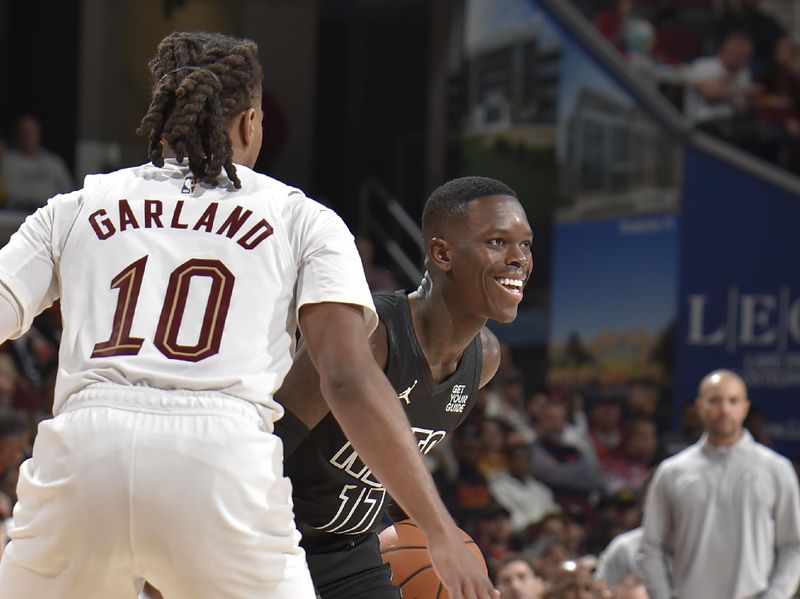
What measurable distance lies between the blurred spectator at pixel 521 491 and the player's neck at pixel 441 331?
581 centimetres

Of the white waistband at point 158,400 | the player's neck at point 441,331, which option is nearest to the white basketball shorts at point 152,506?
the white waistband at point 158,400

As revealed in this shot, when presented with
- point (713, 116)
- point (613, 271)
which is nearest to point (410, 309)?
point (613, 271)

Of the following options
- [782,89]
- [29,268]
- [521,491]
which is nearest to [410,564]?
[29,268]

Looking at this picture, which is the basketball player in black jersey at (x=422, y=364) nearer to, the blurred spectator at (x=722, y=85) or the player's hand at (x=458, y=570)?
the player's hand at (x=458, y=570)

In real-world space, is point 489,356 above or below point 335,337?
below

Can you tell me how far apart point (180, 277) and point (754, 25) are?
10731 millimetres

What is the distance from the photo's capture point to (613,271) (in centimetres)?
1035

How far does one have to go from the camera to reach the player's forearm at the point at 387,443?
2318 millimetres

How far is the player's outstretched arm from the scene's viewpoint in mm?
2291

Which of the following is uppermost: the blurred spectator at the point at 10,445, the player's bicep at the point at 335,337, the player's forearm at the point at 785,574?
the player's bicep at the point at 335,337

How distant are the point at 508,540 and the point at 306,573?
20.2 ft

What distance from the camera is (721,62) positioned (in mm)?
11828

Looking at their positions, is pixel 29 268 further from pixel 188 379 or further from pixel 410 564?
pixel 410 564

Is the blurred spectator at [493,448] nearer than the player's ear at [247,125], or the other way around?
the player's ear at [247,125]
